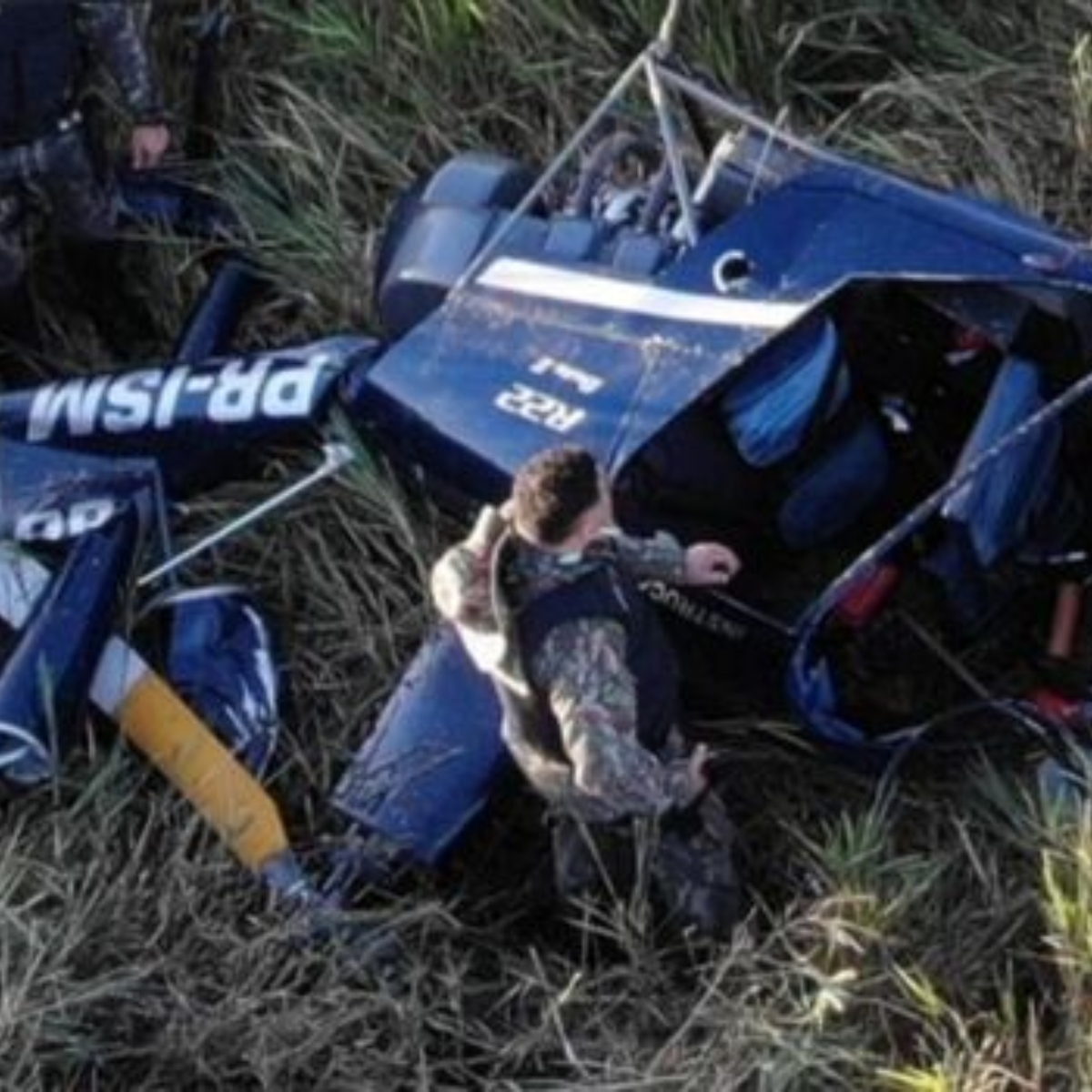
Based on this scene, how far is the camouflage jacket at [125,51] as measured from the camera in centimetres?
899

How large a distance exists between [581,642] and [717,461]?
885mm

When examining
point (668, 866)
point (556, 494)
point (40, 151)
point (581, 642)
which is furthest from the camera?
point (40, 151)

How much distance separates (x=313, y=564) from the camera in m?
8.41

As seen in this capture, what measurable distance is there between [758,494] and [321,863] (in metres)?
1.15

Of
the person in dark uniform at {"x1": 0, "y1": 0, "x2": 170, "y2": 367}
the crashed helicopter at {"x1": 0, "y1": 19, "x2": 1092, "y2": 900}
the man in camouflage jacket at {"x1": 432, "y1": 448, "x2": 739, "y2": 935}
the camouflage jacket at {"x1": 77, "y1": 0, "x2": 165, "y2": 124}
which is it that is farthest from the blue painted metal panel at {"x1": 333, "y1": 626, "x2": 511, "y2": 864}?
the camouflage jacket at {"x1": 77, "y1": 0, "x2": 165, "y2": 124}

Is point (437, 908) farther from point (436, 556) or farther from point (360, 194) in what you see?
point (360, 194)

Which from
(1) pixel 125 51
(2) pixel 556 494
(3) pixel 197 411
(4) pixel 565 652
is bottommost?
(3) pixel 197 411

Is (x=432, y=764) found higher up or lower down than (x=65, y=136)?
lower down

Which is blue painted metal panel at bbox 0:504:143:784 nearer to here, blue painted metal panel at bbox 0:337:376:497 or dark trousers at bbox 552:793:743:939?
blue painted metal panel at bbox 0:337:376:497

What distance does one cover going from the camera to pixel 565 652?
22.3 feet

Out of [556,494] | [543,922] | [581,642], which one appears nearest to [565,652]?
[581,642]

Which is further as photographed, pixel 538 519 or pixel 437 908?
pixel 437 908

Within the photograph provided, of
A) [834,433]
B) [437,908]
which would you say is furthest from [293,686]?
[834,433]

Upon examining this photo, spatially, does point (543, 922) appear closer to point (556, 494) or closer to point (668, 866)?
point (668, 866)
